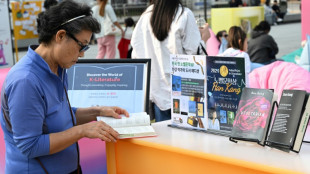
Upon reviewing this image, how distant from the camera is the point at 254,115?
2240 millimetres

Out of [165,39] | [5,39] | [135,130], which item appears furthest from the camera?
[5,39]

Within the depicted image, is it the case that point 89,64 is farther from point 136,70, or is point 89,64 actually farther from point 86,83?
point 136,70

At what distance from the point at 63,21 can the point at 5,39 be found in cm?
567

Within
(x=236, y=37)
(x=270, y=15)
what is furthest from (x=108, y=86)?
(x=270, y=15)

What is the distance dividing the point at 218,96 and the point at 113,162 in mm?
678

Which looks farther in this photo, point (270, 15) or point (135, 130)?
point (270, 15)

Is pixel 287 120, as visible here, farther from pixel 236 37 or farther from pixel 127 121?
pixel 236 37

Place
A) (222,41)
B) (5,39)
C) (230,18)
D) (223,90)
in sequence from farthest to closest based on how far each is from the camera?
(230,18) → (222,41) → (5,39) → (223,90)

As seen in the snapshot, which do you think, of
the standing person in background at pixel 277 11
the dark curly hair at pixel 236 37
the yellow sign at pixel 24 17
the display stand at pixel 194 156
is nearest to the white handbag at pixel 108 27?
the yellow sign at pixel 24 17

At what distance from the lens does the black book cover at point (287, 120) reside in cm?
206

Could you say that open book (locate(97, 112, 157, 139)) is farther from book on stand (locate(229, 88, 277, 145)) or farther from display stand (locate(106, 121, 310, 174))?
book on stand (locate(229, 88, 277, 145))

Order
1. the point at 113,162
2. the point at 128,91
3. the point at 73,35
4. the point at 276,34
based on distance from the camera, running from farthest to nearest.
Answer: the point at 276,34, the point at 128,91, the point at 113,162, the point at 73,35

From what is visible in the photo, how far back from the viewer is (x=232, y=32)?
6.28 m

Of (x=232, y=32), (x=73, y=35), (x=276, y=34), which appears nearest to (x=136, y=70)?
(x=73, y=35)
